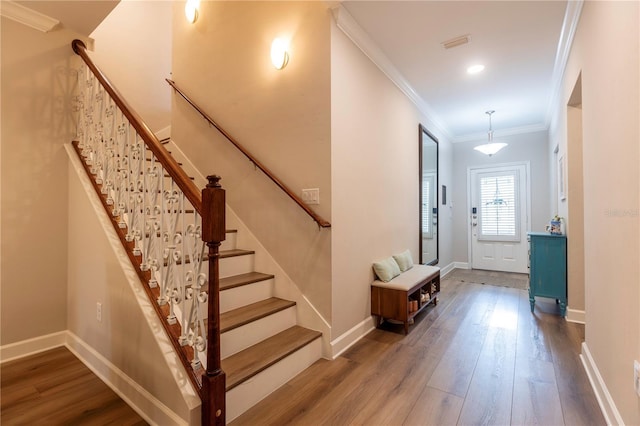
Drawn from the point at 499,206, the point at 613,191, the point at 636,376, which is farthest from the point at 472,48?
the point at 499,206

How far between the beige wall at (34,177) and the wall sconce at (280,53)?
1.79 meters

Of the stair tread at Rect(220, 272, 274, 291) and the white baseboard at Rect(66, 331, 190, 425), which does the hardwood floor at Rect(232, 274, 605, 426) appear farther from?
the stair tread at Rect(220, 272, 274, 291)

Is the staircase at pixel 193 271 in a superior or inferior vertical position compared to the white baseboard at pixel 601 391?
superior

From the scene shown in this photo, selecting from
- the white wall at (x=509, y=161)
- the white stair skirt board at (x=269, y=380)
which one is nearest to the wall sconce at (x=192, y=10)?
the white stair skirt board at (x=269, y=380)

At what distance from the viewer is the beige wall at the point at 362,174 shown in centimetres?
247

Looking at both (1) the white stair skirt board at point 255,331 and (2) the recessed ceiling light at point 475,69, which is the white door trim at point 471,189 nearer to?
(2) the recessed ceiling light at point 475,69

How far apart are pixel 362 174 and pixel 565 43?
2.26m

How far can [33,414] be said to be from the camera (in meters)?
1.69

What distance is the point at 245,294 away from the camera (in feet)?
7.79

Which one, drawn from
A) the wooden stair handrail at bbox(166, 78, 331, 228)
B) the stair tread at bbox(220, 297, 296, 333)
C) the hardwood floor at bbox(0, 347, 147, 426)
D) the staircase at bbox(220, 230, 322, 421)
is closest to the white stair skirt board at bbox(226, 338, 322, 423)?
the staircase at bbox(220, 230, 322, 421)

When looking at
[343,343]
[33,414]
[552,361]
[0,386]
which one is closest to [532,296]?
[552,361]

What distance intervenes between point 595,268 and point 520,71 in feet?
8.32

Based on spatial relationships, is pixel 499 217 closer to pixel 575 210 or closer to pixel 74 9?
pixel 575 210

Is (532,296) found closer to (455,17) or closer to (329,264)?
(329,264)
